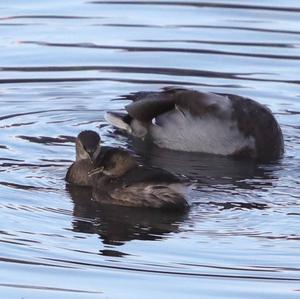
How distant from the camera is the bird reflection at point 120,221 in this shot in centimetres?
1276

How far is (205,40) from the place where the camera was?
20.1 metres

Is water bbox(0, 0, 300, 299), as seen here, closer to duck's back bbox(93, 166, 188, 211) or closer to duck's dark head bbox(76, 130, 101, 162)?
duck's back bbox(93, 166, 188, 211)

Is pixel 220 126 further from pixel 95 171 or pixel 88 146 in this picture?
pixel 95 171

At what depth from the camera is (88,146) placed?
14172mm

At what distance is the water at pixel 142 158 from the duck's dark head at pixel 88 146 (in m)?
0.33

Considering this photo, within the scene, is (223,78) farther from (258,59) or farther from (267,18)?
(267,18)

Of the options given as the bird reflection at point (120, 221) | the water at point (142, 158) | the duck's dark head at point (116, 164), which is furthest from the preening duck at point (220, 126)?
the bird reflection at point (120, 221)

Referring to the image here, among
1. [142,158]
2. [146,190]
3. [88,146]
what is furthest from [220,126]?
[146,190]

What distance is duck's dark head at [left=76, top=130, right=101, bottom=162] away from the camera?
14141 mm

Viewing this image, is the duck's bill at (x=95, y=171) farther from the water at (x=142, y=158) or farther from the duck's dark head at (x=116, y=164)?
the water at (x=142, y=158)

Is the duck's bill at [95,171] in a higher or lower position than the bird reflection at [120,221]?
higher

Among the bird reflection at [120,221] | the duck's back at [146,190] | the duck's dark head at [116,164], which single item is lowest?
the bird reflection at [120,221]

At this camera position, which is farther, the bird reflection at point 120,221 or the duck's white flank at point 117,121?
the duck's white flank at point 117,121

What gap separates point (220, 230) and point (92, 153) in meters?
1.91
